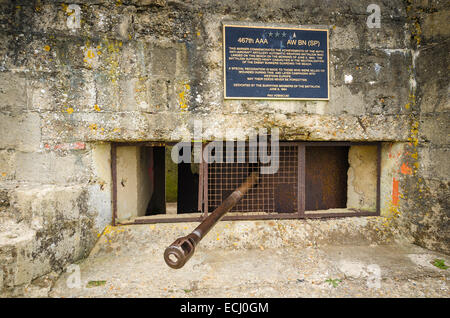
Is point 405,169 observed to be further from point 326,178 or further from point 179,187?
point 179,187

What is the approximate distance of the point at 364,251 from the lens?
2.82 meters

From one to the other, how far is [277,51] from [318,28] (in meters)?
0.59

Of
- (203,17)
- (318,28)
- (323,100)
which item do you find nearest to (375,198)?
(323,100)

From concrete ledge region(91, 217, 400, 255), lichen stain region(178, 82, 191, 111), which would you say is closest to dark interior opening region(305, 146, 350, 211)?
concrete ledge region(91, 217, 400, 255)

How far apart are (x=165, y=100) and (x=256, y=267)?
212cm

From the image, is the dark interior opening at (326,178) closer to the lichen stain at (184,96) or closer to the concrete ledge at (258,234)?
the concrete ledge at (258,234)

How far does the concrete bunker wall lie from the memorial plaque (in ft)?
0.37

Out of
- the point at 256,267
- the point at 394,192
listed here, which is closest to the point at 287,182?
the point at 256,267

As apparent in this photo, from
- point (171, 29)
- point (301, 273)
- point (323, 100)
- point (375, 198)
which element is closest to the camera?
point (301, 273)

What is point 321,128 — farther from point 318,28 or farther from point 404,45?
point 404,45

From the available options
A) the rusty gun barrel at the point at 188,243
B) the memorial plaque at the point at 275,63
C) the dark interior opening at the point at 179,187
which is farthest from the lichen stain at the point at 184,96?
the dark interior opening at the point at 179,187

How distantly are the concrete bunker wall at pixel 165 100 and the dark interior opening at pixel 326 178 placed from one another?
31.4 inches

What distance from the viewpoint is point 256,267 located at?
8.20ft

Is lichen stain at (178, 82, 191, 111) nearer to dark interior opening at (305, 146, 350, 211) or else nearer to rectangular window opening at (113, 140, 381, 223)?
rectangular window opening at (113, 140, 381, 223)
